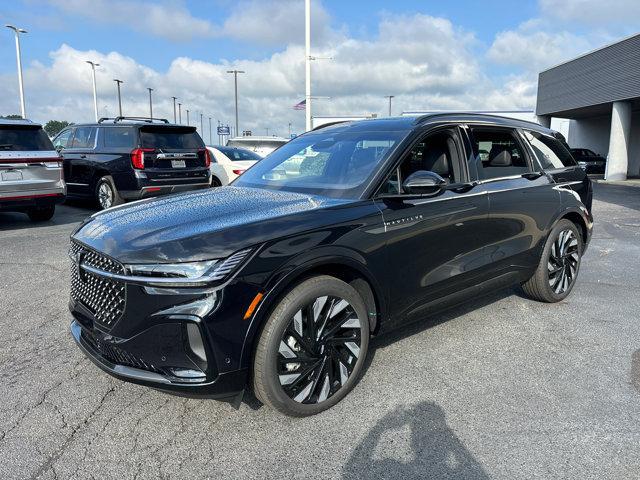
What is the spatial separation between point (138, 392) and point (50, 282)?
10.2ft

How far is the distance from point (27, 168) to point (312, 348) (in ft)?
25.6

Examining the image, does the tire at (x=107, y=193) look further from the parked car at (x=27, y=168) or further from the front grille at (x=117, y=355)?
the front grille at (x=117, y=355)

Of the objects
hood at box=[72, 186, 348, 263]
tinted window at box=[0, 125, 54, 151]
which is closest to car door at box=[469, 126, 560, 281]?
hood at box=[72, 186, 348, 263]

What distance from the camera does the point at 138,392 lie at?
3.25 metres

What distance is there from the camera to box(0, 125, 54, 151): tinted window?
337 inches

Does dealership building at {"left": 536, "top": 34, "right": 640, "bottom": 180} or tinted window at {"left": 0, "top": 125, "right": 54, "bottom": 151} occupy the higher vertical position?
dealership building at {"left": 536, "top": 34, "right": 640, "bottom": 180}

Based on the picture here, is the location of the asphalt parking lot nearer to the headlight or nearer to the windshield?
the headlight

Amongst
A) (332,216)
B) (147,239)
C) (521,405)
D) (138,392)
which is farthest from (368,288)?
(138,392)

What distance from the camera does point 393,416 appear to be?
302 cm

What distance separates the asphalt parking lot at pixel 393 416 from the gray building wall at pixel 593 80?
22523mm

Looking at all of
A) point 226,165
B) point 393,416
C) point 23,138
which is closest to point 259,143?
point 226,165

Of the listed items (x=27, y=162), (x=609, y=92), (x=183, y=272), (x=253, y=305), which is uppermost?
(x=609, y=92)

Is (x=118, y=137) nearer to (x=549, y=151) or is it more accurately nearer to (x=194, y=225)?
(x=549, y=151)

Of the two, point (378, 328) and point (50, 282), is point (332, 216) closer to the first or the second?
point (378, 328)
